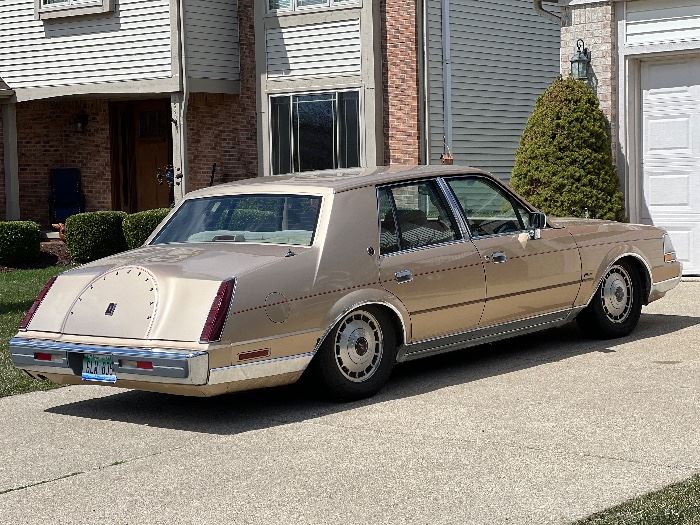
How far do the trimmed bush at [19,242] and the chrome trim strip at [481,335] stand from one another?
40.0 feet

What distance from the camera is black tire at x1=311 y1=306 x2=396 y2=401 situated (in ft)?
26.1

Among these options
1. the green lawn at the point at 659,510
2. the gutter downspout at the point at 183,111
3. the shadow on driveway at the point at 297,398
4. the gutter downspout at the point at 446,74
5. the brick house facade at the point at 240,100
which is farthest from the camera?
the gutter downspout at the point at 183,111

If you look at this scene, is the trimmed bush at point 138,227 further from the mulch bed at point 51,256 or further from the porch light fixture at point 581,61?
the porch light fixture at point 581,61

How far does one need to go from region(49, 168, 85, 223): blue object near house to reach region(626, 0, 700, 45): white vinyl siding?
12.7 meters

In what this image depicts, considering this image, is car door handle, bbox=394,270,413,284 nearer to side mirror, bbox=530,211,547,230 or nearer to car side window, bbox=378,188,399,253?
car side window, bbox=378,188,399,253

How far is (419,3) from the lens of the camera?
746 inches

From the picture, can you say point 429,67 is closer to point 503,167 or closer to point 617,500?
point 503,167

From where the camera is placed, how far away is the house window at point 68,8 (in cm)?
2095

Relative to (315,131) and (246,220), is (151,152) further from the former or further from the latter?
(246,220)

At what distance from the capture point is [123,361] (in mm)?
7547

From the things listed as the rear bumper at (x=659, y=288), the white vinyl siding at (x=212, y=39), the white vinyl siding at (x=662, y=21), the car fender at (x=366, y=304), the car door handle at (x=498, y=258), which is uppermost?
the white vinyl siding at (x=212, y=39)

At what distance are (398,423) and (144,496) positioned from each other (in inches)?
76.6

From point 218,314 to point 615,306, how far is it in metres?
4.09

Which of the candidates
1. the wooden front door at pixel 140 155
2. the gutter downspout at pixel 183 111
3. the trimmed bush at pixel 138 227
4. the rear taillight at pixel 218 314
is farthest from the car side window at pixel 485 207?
the wooden front door at pixel 140 155
